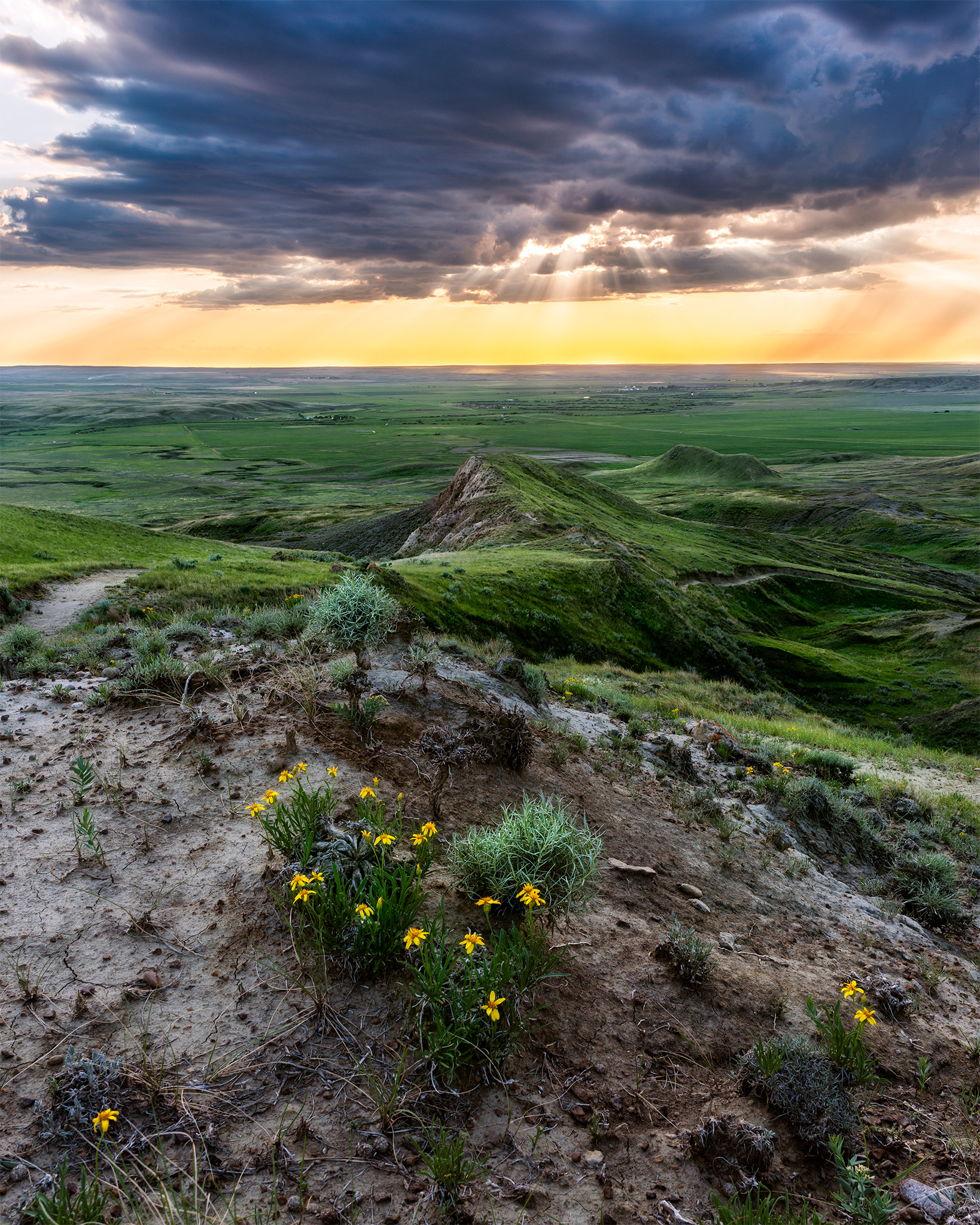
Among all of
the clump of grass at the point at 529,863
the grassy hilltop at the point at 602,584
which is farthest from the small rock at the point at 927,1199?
the grassy hilltop at the point at 602,584

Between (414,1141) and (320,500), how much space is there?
322 ft

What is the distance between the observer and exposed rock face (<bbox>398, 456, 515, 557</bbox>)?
43.4 meters

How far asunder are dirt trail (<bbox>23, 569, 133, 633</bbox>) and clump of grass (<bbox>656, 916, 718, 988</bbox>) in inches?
526

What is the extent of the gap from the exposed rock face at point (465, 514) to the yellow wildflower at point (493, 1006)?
38.3 meters

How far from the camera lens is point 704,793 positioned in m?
9.27

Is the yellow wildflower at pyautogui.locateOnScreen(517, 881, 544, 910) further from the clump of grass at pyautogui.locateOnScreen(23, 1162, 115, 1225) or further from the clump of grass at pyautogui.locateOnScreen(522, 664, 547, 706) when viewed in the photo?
the clump of grass at pyautogui.locateOnScreen(522, 664, 547, 706)

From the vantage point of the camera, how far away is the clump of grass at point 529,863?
477 cm

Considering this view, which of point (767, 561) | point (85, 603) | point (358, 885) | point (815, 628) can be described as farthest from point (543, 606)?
point (767, 561)

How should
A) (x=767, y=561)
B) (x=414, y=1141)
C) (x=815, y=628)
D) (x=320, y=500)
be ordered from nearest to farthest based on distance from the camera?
(x=414, y=1141) → (x=815, y=628) → (x=767, y=561) → (x=320, y=500)

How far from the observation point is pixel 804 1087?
3.96 m

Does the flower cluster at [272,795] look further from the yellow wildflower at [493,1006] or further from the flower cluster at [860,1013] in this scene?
the flower cluster at [860,1013]

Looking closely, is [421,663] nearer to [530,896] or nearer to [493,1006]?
[530,896]

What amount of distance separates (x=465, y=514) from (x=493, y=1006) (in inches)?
1692

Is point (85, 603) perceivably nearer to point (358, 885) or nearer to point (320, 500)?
point (358, 885)
